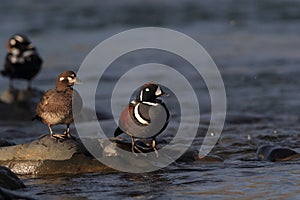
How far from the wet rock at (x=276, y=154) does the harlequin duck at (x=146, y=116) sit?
1.26 metres

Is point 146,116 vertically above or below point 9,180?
above

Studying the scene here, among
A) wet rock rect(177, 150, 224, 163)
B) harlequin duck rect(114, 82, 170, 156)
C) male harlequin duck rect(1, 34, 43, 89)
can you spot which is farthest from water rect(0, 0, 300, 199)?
male harlequin duck rect(1, 34, 43, 89)

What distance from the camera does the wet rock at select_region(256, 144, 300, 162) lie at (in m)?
7.93

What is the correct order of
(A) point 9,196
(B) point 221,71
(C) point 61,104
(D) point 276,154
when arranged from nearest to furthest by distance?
1. (A) point 9,196
2. (C) point 61,104
3. (D) point 276,154
4. (B) point 221,71

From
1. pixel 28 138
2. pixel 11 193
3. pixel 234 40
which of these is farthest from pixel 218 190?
pixel 234 40

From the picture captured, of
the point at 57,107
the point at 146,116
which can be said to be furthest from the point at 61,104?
the point at 146,116

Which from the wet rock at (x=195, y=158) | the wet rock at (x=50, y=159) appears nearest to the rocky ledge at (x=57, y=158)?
the wet rock at (x=50, y=159)

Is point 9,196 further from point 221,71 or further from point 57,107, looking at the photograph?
point 221,71

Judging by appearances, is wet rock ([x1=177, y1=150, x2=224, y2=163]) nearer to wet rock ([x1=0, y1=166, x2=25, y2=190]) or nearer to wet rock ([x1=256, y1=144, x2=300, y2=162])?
wet rock ([x1=256, y1=144, x2=300, y2=162])

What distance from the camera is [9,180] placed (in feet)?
22.6

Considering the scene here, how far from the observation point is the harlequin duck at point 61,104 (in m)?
7.55

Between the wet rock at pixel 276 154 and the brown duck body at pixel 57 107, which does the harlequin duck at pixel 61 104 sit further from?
the wet rock at pixel 276 154

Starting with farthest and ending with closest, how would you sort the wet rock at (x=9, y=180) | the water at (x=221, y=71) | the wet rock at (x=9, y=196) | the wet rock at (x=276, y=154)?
the wet rock at (x=276, y=154) → the water at (x=221, y=71) → the wet rock at (x=9, y=180) → the wet rock at (x=9, y=196)

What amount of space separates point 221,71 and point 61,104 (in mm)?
7515
